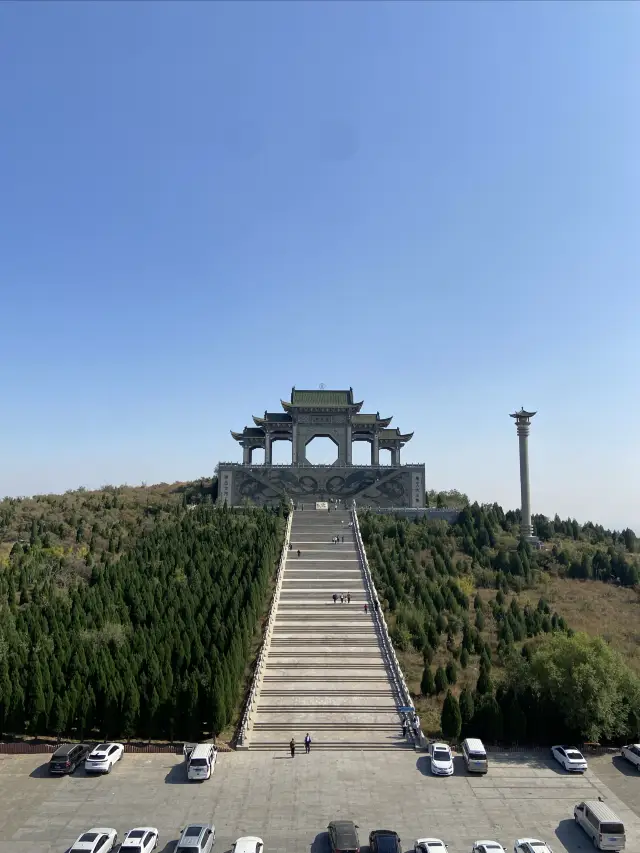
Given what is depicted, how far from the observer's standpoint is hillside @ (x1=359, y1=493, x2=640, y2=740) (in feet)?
75.7

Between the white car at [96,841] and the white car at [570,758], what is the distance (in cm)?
1129

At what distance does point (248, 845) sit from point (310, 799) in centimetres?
312

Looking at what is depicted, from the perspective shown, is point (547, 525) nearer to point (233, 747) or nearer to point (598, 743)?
point (598, 743)

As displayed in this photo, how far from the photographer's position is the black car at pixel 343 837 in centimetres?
1270

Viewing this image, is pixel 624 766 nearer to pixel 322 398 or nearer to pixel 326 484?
pixel 326 484

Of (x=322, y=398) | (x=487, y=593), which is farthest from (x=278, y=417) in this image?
(x=487, y=593)

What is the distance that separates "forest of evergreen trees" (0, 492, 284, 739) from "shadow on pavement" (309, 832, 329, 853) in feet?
18.4

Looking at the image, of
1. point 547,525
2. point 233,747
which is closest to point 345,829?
point 233,747

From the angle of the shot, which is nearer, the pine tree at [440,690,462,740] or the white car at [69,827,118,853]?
the white car at [69,827,118,853]

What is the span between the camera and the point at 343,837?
1295 centimetres

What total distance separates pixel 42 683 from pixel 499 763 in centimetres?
1303

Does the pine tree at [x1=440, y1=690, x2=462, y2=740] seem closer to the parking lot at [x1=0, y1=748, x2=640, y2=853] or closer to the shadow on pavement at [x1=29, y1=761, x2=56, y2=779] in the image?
the parking lot at [x1=0, y1=748, x2=640, y2=853]

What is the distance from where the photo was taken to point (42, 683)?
1934 cm

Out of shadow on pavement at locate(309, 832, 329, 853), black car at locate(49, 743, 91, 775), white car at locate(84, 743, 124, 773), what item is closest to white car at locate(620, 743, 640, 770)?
shadow on pavement at locate(309, 832, 329, 853)
